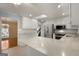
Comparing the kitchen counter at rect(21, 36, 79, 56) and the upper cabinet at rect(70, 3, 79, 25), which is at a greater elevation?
the upper cabinet at rect(70, 3, 79, 25)

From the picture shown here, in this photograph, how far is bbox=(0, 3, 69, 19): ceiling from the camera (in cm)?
148

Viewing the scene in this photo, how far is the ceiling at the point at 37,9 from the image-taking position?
58.4 inches

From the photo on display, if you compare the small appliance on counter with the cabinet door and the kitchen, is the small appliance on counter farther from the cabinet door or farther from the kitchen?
the cabinet door

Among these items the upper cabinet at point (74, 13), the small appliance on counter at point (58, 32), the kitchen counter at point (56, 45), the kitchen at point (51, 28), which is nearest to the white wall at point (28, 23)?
the kitchen at point (51, 28)

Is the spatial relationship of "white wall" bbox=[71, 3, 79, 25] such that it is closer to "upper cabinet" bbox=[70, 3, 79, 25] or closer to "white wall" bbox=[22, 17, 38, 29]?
"upper cabinet" bbox=[70, 3, 79, 25]

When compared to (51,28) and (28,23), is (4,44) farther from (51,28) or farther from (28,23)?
(51,28)

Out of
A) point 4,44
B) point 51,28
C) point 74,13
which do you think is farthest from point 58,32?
point 4,44

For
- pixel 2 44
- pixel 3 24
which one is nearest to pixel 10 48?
pixel 2 44

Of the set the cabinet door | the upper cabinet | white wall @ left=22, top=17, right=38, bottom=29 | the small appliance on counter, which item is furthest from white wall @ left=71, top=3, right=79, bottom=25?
the cabinet door

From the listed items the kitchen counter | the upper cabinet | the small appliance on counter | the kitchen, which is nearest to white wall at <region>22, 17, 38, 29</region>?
the kitchen

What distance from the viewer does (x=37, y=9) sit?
58.9 inches

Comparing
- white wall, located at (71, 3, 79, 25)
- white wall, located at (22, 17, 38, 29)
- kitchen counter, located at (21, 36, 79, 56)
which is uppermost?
white wall, located at (71, 3, 79, 25)

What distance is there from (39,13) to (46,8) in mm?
118

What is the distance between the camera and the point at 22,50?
59.8 inches
